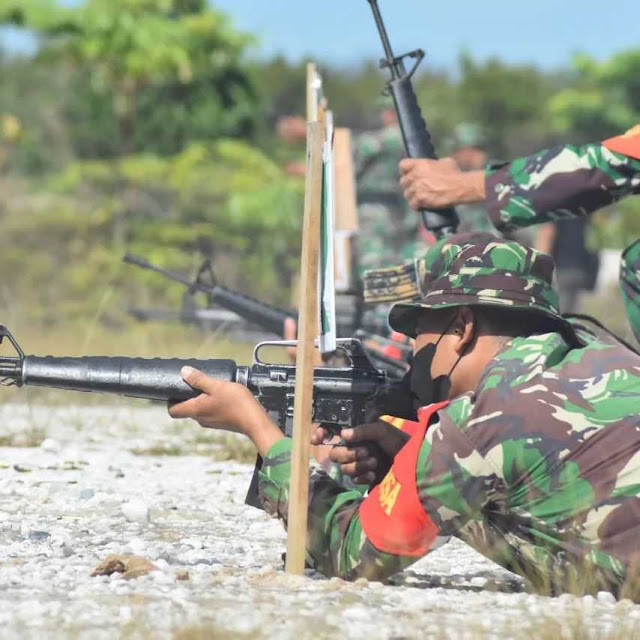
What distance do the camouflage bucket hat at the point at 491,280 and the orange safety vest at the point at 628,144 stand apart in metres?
1.57

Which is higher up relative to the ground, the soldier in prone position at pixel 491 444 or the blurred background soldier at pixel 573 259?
the blurred background soldier at pixel 573 259

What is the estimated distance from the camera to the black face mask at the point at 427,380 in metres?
3.86

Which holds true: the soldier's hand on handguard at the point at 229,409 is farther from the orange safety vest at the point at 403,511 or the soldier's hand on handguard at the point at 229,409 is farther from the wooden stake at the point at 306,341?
the orange safety vest at the point at 403,511

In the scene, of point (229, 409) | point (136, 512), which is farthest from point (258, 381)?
point (136, 512)

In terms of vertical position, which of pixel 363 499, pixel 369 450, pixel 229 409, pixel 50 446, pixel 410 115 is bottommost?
pixel 50 446

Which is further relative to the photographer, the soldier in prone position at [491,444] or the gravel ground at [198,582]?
the soldier in prone position at [491,444]

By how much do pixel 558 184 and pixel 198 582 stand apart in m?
2.38

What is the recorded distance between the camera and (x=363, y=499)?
12.7 ft

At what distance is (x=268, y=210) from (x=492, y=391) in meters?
17.4

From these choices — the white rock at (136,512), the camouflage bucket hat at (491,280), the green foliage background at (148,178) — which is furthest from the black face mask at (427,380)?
the green foliage background at (148,178)

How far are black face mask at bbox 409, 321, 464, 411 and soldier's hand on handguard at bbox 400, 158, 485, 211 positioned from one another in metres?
2.00

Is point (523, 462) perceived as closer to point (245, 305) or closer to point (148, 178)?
point (245, 305)

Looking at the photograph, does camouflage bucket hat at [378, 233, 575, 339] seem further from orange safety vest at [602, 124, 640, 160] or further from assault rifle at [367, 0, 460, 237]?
assault rifle at [367, 0, 460, 237]

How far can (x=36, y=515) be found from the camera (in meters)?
5.22
